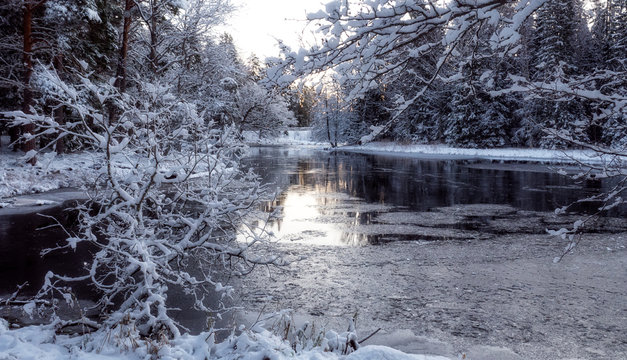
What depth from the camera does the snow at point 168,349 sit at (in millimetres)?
3441

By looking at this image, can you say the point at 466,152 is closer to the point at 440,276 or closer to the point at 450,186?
the point at 450,186

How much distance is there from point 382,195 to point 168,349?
13.9 metres

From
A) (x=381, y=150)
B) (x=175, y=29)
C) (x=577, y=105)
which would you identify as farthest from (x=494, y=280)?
(x=381, y=150)

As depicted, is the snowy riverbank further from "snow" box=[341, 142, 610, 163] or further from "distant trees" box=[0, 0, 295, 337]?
"distant trees" box=[0, 0, 295, 337]

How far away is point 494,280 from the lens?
22.7 feet

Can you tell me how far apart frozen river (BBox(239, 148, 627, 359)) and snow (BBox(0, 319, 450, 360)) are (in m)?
1.45

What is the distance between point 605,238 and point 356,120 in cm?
5100

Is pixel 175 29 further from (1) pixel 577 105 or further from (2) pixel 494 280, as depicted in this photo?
(1) pixel 577 105

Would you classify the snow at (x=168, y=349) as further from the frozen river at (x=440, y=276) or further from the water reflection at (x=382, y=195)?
the water reflection at (x=382, y=195)

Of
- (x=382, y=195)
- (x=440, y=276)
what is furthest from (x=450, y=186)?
(x=440, y=276)

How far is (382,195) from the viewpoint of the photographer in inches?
663

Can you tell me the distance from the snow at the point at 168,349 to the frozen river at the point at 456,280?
1.45m

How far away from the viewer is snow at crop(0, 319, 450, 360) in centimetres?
344

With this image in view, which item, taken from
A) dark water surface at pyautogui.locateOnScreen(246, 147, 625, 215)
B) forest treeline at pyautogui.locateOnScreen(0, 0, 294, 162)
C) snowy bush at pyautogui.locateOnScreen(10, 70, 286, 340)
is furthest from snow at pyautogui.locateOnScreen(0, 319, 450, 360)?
forest treeline at pyautogui.locateOnScreen(0, 0, 294, 162)
